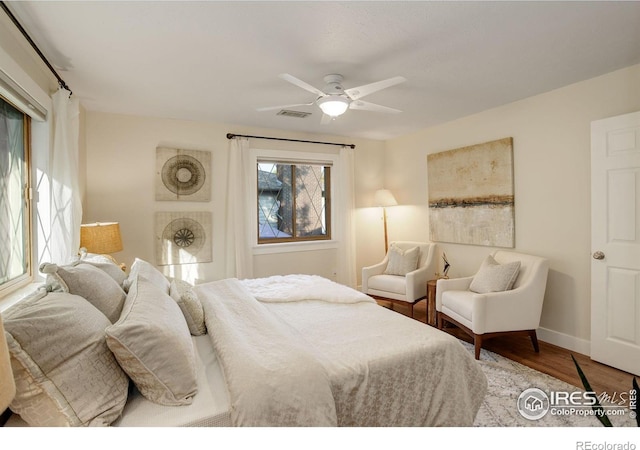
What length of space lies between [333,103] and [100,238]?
233cm

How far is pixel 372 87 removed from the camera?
2309mm

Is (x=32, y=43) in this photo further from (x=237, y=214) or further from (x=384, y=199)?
(x=384, y=199)

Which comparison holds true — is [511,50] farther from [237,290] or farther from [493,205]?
[237,290]

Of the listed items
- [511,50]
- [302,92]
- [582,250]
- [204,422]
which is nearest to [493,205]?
[582,250]

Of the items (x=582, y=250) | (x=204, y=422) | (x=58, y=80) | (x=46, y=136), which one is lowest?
(x=204, y=422)

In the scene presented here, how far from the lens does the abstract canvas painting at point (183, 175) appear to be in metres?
3.74

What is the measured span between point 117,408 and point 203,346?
0.65 meters

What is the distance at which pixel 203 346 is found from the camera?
1776 mm

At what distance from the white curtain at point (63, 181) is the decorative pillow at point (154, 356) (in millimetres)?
1624

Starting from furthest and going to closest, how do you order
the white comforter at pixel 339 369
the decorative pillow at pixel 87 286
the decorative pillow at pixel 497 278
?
the decorative pillow at pixel 497 278, the decorative pillow at pixel 87 286, the white comforter at pixel 339 369

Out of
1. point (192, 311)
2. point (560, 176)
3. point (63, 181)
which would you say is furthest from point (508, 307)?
point (63, 181)

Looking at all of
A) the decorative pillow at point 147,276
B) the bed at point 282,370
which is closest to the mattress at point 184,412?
the bed at point 282,370

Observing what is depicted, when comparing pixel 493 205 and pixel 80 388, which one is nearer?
pixel 80 388

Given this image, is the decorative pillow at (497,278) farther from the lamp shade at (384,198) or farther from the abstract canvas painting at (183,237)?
the abstract canvas painting at (183,237)
